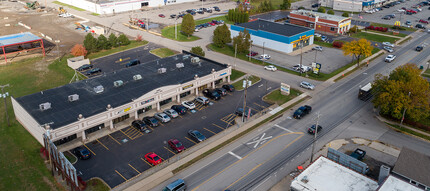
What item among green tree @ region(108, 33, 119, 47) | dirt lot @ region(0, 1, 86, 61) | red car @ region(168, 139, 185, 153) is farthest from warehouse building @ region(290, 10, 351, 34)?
red car @ region(168, 139, 185, 153)

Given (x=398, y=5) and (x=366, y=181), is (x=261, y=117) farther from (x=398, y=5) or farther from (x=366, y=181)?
(x=398, y=5)

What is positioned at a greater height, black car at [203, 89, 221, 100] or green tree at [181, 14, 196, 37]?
green tree at [181, 14, 196, 37]

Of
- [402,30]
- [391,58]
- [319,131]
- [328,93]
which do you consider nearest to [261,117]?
[319,131]

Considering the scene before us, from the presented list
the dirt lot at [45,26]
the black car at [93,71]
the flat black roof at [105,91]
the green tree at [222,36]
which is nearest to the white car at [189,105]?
the flat black roof at [105,91]

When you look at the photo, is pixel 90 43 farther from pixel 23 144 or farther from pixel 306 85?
pixel 306 85

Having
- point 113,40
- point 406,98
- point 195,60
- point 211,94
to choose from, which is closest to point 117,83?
point 211,94

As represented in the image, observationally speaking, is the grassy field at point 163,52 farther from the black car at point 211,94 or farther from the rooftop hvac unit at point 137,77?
the black car at point 211,94

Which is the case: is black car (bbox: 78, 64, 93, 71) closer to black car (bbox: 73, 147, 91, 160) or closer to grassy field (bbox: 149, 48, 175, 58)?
grassy field (bbox: 149, 48, 175, 58)
